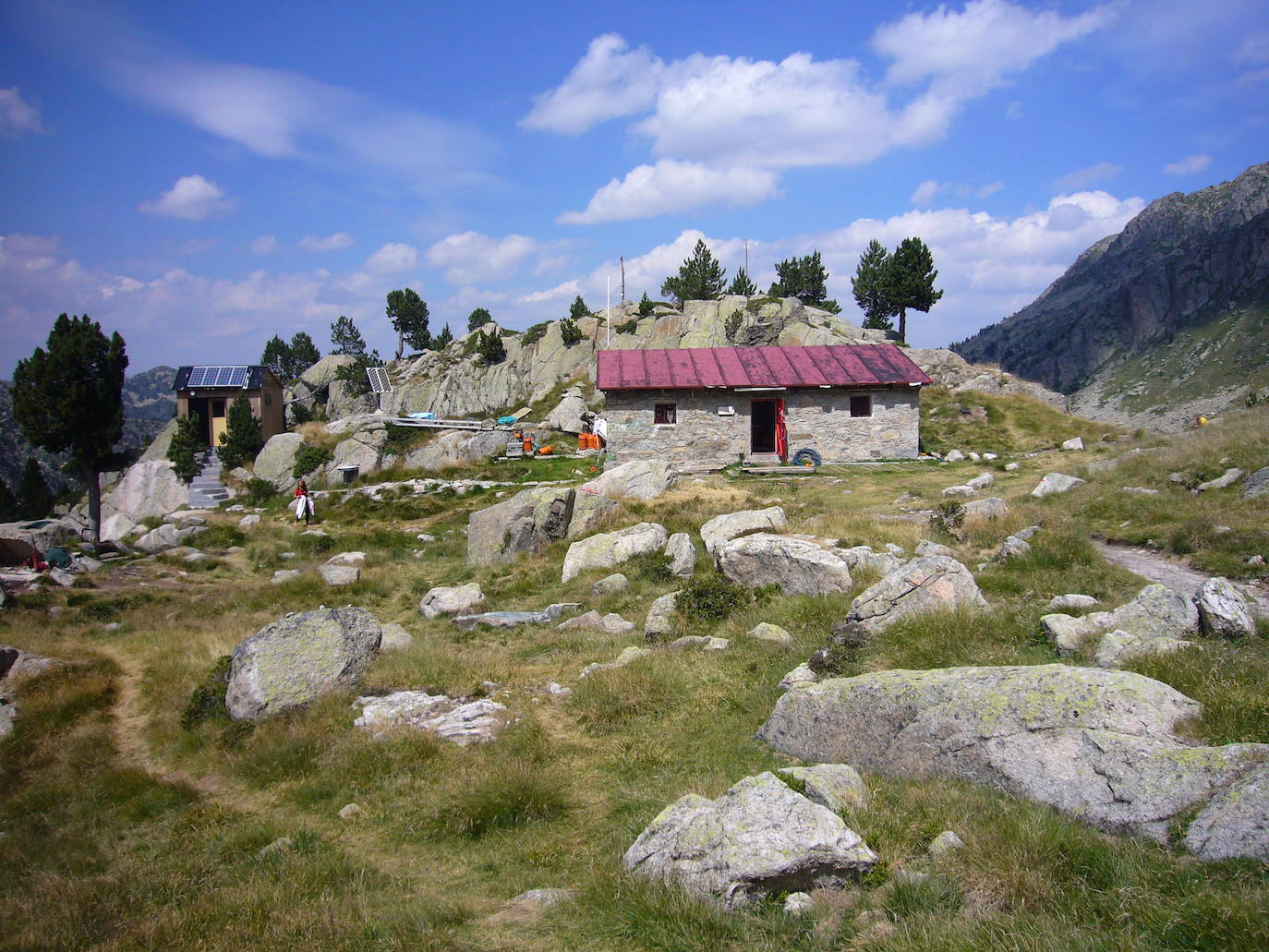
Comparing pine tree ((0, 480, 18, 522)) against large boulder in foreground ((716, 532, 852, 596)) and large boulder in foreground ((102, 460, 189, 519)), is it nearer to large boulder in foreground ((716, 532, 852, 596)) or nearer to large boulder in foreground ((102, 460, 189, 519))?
large boulder in foreground ((102, 460, 189, 519))

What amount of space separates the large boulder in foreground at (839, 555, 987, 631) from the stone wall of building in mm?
22439

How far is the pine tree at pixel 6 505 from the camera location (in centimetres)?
4785

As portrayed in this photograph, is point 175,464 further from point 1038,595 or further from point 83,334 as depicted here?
point 1038,595

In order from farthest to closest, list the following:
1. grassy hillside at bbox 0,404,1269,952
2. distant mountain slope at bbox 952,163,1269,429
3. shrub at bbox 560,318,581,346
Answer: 1. distant mountain slope at bbox 952,163,1269,429
2. shrub at bbox 560,318,581,346
3. grassy hillside at bbox 0,404,1269,952

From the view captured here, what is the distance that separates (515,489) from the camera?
1173 inches

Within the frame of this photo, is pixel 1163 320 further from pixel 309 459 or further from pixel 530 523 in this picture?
pixel 530 523

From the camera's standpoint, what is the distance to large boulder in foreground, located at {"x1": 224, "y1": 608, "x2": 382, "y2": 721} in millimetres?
9742

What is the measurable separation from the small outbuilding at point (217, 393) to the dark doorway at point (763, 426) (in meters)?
33.0

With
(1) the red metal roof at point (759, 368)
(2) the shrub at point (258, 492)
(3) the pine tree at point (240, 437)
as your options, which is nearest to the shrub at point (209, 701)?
(1) the red metal roof at point (759, 368)

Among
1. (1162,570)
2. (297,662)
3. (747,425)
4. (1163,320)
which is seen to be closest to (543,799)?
(297,662)

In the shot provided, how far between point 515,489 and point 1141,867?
1056 inches

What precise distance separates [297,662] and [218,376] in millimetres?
46187

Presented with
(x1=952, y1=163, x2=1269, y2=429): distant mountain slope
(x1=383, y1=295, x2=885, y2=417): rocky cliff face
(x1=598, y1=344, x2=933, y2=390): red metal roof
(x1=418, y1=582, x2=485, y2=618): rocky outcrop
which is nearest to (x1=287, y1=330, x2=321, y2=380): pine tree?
(x1=383, y1=295, x2=885, y2=417): rocky cliff face

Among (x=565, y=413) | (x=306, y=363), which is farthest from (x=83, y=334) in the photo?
(x=306, y=363)
